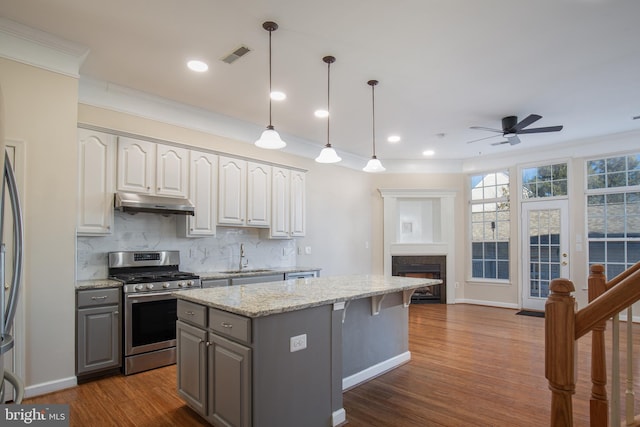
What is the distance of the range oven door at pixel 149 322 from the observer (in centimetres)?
340

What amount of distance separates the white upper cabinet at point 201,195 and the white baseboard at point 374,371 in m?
2.36

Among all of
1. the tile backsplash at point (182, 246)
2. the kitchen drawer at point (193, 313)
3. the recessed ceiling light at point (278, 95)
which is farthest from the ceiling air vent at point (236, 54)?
the kitchen drawer at point (193, 313)

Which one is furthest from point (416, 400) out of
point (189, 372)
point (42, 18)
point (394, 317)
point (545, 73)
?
point (42, 18)

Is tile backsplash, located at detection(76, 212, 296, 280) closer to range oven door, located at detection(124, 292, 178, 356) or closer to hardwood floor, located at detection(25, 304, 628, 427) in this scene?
range oven door, located at detection(124, 292, 178, 356)

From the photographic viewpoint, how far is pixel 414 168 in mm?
7438

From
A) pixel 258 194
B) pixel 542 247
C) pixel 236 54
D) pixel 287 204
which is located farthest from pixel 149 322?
pixel 542 247

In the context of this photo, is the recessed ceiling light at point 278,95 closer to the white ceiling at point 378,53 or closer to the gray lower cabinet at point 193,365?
the white ceiling at point 378,53

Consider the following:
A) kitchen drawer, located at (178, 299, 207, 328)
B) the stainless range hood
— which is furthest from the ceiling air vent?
kitchen drawer, located at (178, 299, 207, 328)

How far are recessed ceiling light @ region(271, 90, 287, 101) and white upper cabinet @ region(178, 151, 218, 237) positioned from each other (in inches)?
42.2

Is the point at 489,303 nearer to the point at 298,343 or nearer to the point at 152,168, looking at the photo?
the point at 298,343

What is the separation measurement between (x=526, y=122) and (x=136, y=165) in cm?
441

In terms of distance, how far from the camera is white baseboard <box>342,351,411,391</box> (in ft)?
10.2

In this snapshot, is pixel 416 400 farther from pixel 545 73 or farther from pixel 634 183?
pixel 634 183

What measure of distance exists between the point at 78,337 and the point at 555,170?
7.22 meters
